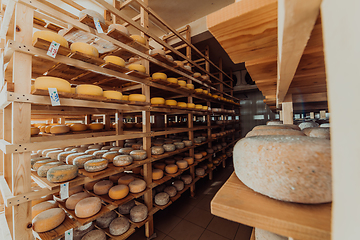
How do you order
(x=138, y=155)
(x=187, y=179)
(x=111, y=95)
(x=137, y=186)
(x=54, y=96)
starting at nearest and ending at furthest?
1. (x=54, y=96)
2. (x=111, y=95)
3. (x=137, y=186)
4. (x=138, y=155)
5. (x=187, y=179)

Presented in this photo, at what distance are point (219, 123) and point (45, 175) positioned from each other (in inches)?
159

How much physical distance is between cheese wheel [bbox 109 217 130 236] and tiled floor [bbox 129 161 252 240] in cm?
43

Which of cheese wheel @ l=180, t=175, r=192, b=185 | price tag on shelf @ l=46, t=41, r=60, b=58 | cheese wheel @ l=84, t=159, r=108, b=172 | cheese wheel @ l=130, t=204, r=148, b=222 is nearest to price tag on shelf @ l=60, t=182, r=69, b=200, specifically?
cheese wheel @ l=84, t=159, r=108, b=172

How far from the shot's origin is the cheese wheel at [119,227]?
64.9 inches

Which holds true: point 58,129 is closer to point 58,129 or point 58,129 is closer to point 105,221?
point 58,129

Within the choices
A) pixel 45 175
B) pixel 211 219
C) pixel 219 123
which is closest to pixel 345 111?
pixel 45 175

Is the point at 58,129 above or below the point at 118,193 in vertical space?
above

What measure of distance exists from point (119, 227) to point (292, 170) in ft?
6.55

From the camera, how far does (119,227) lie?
1.67 m

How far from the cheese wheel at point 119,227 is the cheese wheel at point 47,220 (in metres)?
0.55

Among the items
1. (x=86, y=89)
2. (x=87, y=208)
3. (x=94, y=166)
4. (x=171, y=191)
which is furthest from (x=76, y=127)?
(x=171, y=191)

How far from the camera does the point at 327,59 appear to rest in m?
0.22

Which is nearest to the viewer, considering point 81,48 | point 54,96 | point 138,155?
point 54,96

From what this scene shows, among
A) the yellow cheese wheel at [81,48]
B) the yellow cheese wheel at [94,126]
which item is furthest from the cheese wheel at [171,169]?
the yellow cheese wheel at [81,48]
